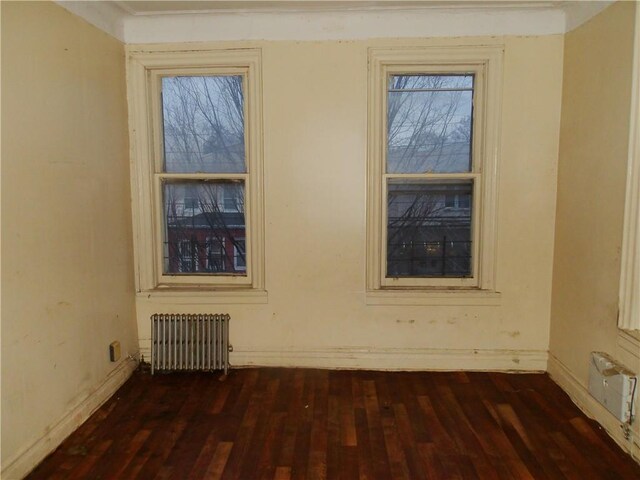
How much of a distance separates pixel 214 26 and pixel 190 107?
59cm

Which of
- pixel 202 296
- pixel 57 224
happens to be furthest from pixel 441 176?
pixel 57 224

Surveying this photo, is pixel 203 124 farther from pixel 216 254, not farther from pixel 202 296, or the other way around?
pixel 202 296

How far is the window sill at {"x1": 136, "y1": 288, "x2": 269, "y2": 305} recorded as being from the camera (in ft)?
10.8

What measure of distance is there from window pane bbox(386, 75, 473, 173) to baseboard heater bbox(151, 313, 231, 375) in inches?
Result: 68.2

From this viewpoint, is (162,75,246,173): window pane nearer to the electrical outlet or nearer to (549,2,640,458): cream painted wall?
the electrical outlet

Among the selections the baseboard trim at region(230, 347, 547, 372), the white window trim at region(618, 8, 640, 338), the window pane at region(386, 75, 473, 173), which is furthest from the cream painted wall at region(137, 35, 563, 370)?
the white window trim at region(618, 8, 640, 338)

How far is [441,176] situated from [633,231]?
1.26 m

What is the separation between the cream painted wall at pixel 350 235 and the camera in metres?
3.09

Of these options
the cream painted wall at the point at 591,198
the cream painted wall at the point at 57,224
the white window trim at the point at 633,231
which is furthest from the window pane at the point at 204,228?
the white window trim at the point at 633,231

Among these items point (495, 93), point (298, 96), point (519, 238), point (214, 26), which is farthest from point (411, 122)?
point (214, 26)

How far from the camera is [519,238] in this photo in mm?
3164

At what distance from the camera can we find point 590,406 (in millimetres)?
2637

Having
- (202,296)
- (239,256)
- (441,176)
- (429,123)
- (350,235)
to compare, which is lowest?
(202,296)

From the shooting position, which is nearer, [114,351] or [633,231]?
[633,231]
